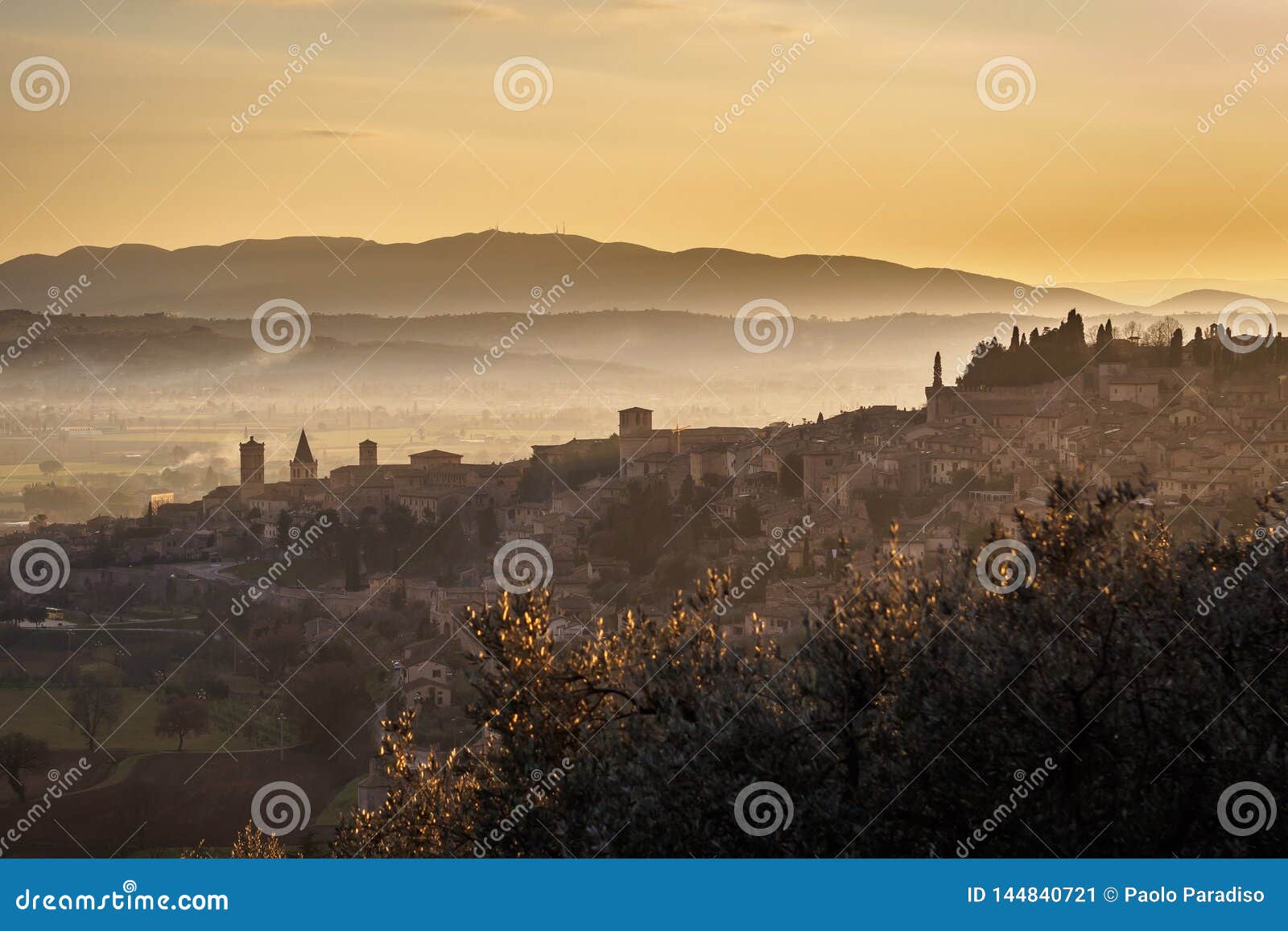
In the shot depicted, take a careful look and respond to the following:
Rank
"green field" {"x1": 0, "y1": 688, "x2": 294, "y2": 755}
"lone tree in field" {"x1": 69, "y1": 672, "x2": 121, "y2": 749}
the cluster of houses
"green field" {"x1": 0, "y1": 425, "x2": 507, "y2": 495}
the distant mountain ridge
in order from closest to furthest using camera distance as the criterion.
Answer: "green field" {"x1": 0, "y1": 688, "x2": 294, "y2": 755}, "lone tree in field" {"x1": 69, "y1": 672, "x2": 121, "y2": 749}, the cluster of houses, "green field" {"x1": 0, "y1": 425, "x2": 507, "y2": 495}, the distant mountain ridge

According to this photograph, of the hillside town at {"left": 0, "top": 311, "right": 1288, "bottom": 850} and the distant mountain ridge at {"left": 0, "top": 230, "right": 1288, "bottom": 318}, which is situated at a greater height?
the distant mountain ridge at {"left": 0, "top": 230, "right": 1288, "bottom": 318}

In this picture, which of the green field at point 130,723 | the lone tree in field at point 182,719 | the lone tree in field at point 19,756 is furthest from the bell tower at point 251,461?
the lone tree in field at point 19,756

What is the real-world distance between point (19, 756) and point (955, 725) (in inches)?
1338

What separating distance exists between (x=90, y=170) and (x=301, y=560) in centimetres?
2097

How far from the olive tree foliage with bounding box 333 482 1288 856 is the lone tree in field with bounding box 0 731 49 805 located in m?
30.1

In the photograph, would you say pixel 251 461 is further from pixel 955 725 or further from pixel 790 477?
pixel 955 725

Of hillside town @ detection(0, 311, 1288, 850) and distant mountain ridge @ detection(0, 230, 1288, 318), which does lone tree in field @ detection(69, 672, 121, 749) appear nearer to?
hillside town @ detection(0, 311, 1288, 850)

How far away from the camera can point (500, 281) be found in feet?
253

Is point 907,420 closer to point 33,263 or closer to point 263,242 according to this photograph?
point 263,242

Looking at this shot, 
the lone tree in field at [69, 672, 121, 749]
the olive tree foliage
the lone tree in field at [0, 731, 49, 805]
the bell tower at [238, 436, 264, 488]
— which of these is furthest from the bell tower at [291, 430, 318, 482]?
the olive tree foliage

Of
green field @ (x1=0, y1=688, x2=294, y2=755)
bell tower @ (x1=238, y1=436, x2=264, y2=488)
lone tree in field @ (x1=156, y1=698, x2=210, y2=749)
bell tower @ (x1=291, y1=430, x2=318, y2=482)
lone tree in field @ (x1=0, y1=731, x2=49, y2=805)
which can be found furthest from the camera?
bell tower @ (x1=291, y1=430, x2=318, y2=482)

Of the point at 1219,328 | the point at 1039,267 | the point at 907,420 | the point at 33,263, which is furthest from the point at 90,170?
the point at 1219,328

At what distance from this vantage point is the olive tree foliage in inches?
226

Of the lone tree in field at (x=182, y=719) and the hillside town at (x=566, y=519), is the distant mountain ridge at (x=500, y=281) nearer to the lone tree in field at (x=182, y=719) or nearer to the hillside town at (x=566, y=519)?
the hillside town at (x=566, y=519)
